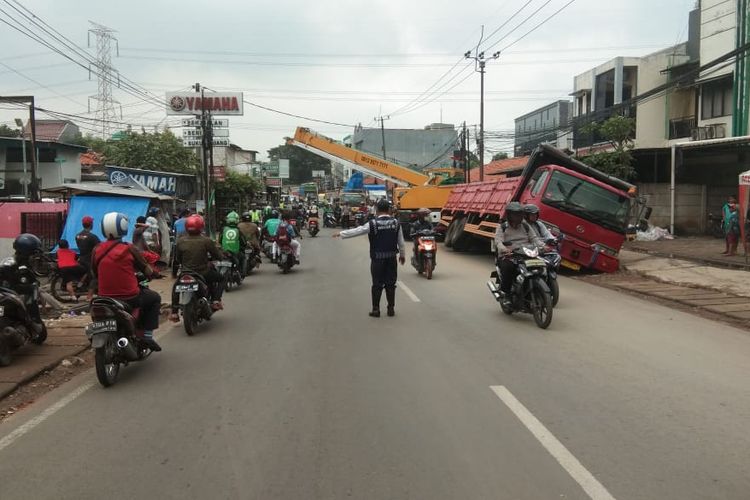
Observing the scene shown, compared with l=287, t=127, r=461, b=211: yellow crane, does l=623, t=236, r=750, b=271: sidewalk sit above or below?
below

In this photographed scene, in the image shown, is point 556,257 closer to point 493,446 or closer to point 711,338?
A: point 711,338

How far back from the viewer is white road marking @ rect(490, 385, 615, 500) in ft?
11.6

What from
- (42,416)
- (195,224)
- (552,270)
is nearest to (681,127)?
(552,270)

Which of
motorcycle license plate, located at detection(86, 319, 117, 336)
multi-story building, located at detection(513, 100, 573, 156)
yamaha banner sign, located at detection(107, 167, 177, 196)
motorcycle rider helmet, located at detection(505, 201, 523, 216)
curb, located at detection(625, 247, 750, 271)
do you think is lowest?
curb, located at detection(625, 247, 750, 271)

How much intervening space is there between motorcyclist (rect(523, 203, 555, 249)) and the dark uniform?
196 centimetres

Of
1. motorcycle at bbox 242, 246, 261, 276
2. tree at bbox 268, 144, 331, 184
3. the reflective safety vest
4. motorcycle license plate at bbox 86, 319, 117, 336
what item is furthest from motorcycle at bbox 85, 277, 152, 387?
tree at bbox 268, 144, 331, 184

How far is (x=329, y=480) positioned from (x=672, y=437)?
2.44 meters

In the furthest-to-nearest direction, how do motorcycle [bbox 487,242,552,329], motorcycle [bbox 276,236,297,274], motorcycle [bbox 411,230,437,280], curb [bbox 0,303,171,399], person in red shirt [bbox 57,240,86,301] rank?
motorcycle [bbox 276,236,297,274] < motorcycle [bbox 411,230,437,280] < person in red shirt [bbox 57,240,86,301] < motorcycle [bbox 487,242,552,329] < curb [bbox 0,303,171,399]

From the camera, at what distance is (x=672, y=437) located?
436cm

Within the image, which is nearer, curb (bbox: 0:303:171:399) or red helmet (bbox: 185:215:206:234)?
curb (bbox: 0:303:171:399)

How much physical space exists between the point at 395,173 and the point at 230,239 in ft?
69.3

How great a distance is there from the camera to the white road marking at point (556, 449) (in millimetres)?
3535

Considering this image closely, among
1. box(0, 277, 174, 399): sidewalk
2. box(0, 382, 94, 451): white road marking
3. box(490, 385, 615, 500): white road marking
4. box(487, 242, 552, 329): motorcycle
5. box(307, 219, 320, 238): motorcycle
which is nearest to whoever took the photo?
box(490, 385, 615, 500): white road marking

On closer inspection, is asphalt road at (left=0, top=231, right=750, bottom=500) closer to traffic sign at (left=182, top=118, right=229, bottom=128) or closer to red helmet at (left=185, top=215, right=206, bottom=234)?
red helmet at (left=185, top=215, right=206, bottom=234)
